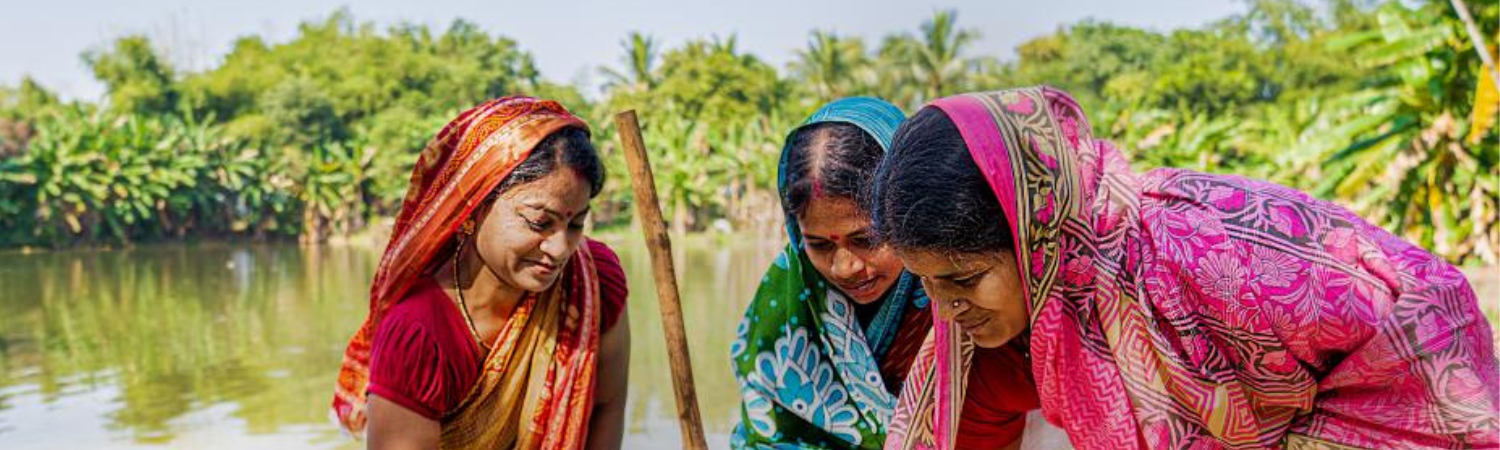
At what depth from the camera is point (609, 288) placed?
9.87ft

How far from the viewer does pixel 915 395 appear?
2105 mm

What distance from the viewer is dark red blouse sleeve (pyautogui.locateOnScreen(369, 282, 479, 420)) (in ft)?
8.50

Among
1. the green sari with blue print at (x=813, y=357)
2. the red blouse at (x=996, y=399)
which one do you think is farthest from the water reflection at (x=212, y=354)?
the red blouse at (x=996, y=399)

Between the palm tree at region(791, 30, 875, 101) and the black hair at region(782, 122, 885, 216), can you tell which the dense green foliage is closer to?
the palm tree at region(791, 30, 875, 101)

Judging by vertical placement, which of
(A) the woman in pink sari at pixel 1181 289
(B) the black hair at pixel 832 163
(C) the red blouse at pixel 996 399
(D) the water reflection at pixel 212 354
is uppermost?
(B) the black hair at pixel 832 163

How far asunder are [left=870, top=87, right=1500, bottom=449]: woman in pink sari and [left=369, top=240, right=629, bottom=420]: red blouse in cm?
119

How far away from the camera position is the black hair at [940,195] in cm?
167

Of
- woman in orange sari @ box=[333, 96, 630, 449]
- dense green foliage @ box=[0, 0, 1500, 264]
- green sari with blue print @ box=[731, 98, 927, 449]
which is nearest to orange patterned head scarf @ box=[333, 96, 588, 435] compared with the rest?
woman in orange sari @ box=[333, 96, 630, 449]

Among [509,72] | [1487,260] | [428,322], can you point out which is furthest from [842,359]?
[509,72]

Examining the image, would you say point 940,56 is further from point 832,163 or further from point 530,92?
point 832,163

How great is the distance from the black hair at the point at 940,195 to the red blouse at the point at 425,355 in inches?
49.0

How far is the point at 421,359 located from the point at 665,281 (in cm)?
61

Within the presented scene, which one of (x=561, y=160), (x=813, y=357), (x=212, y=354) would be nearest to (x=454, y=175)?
(x=561, y=160)

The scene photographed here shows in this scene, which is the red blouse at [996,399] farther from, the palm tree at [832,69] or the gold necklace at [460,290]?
the palm tree at [832,69]
